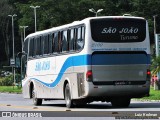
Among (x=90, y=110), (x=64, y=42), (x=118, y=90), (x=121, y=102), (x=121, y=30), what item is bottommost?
(x=90, y=110)

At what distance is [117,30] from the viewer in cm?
2561

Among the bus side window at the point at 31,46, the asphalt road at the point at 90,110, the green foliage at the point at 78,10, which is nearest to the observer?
the asphalt road at the point at 90,110

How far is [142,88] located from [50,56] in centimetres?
516

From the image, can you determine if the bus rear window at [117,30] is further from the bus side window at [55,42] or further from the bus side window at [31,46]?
the bus side window at [31,46]

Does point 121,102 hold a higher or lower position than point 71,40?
lower

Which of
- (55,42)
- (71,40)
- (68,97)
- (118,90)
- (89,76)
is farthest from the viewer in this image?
(55,42)

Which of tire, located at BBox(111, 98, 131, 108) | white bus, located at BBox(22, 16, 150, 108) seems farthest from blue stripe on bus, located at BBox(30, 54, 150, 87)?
tire, located at BBox(111, 98, 131, 108)

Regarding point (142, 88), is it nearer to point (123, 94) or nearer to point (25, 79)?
point (123, 94)

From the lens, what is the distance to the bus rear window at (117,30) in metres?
25.5

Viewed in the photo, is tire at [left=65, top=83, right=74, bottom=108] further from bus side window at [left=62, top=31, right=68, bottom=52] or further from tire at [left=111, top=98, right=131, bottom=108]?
tire at [left=111, top=98, right=131, bottom=108]

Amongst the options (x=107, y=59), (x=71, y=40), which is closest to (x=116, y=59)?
(x=107, y=59)

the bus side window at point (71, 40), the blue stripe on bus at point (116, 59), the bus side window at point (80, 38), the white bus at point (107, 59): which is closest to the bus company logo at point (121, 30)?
the white bus at point (107, 59)

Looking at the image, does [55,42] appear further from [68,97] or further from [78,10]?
[78,10]

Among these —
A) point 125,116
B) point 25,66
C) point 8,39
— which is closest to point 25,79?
point 25,66
